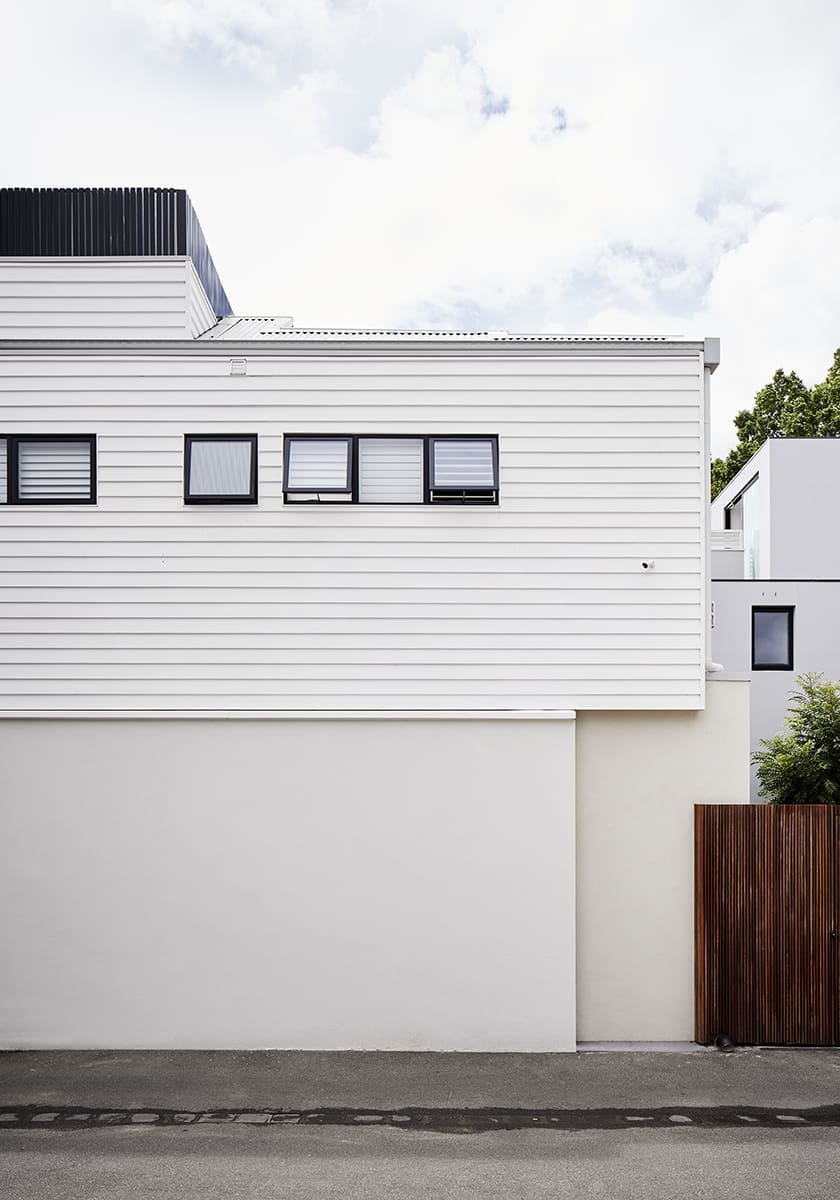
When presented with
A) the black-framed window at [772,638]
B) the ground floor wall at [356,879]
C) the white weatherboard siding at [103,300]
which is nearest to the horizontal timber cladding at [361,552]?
the ground floor wall at [356,879]

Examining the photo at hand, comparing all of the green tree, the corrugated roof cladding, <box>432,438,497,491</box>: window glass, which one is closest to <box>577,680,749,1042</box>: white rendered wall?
the green tree

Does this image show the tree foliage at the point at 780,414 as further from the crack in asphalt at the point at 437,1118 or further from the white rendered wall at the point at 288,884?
the crack in asphalt at the point at 437,1118

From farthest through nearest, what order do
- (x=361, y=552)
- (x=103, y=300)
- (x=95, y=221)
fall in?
(x=95, y=221)
(x=103, y=300)
(x=361, y=552)

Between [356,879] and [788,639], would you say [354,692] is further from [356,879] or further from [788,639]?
[788,639]

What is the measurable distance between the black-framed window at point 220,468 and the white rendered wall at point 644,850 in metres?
3.85

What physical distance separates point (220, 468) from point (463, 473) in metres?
2.27

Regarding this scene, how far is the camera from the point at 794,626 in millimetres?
15938

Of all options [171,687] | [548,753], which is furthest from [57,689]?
[548,753]

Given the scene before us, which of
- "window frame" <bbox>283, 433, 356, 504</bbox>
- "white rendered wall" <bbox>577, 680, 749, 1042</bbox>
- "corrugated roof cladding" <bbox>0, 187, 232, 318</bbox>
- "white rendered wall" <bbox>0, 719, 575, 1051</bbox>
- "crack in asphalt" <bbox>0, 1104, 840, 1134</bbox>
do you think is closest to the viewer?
"crack in asphalt" <bbox>0, 1104, 840, 1134</bbox>

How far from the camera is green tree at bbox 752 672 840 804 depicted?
9656 millimetres

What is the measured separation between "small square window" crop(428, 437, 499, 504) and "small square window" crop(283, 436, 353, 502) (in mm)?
790

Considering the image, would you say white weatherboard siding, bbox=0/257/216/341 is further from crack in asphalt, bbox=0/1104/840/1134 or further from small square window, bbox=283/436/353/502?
crack in asphalt, bbox=0/1104/840/1134

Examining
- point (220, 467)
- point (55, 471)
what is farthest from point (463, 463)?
point (55, 471)

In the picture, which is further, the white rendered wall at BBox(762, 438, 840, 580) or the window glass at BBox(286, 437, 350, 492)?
the white rendered wall at BBox(762, 438, 840, 580)
